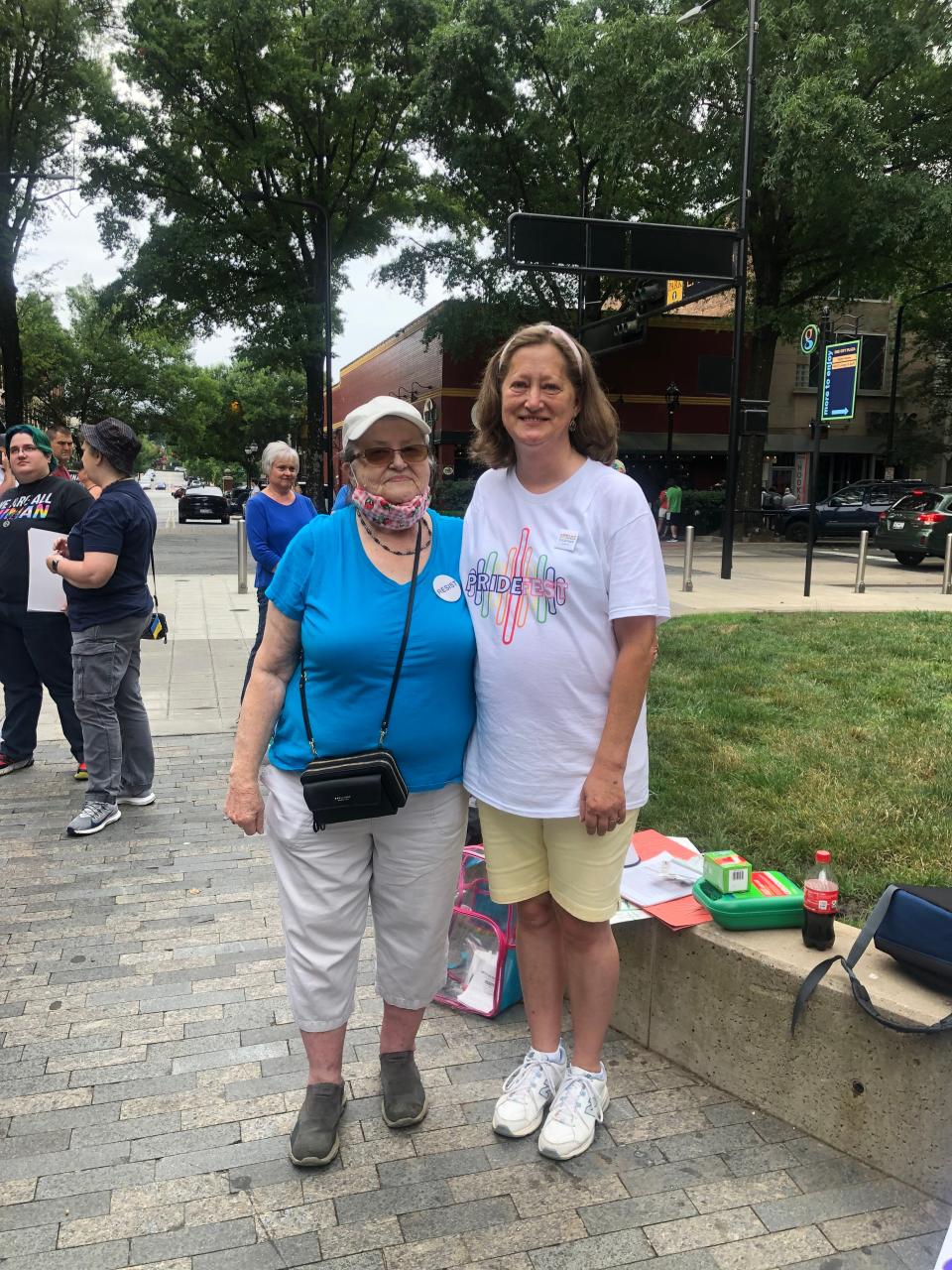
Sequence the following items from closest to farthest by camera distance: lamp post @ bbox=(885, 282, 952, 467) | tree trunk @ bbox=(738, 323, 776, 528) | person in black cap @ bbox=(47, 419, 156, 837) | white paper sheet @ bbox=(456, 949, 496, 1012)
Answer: white paper sheet @ bbox=(456, 949, 496, 1012)
person in black cap @ bbox=(47, 419, 156, 837)
tree trunk @ bbox=(738, 323, 776, 528)
lamp post @ bbox=(885, 282, 952, 467)

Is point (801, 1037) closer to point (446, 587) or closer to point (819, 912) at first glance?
point (819, 912)

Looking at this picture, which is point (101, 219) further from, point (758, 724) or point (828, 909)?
point (828, 909)

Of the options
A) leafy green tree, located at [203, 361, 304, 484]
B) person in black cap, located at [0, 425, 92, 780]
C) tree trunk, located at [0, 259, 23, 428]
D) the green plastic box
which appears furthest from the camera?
leafy green tree, located at [203, 361, 304, 484]

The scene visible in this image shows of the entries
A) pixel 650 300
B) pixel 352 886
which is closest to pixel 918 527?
pixel 650 300


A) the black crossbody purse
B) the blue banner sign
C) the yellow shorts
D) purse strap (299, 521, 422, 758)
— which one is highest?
the blue banner sign

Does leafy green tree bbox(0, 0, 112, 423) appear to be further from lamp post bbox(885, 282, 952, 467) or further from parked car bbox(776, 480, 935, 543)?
lamp post bbox(885, 282, 952, 467)

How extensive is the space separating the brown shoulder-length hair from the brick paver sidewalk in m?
1.77

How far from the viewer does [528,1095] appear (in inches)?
98.9

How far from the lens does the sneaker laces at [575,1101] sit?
8.00 ft

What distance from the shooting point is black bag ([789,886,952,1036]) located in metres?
2.24

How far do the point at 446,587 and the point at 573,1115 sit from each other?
139 cm

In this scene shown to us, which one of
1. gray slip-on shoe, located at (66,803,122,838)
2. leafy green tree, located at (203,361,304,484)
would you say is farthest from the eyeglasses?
leafy green tree, located at (203,361,304,484)

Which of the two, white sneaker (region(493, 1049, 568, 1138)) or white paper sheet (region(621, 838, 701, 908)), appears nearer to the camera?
white sneaker (region(493, 1049, 568, 1138))

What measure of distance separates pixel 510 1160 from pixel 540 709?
3.86ft
